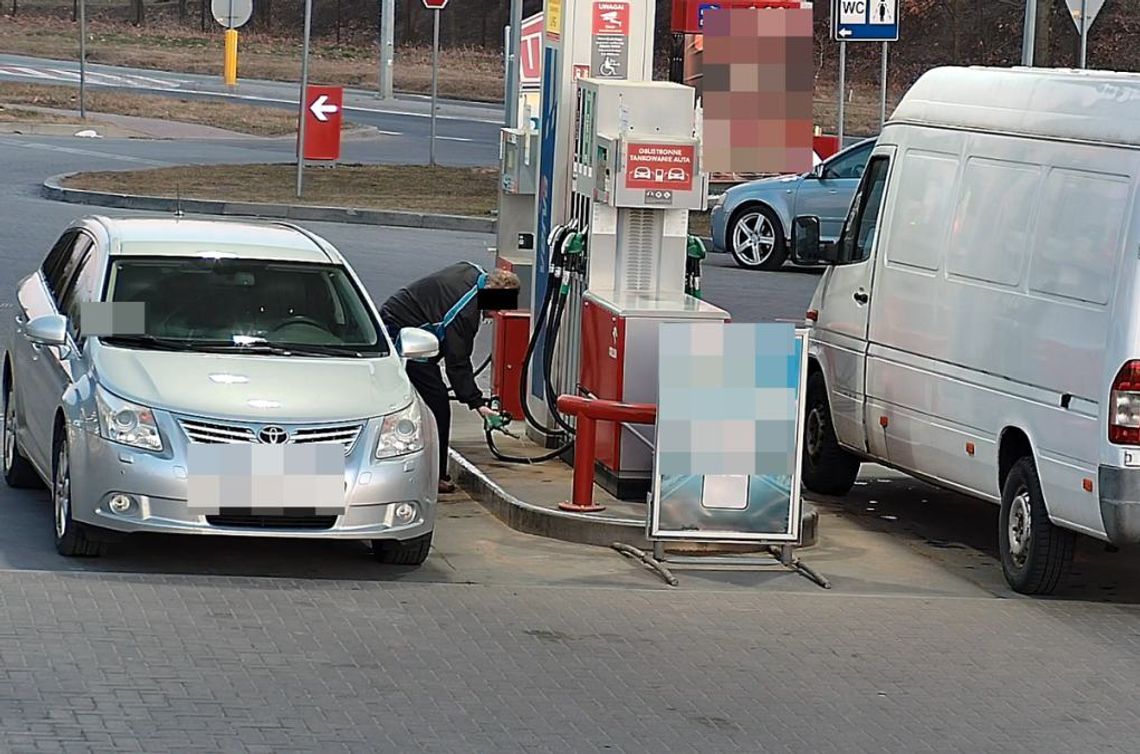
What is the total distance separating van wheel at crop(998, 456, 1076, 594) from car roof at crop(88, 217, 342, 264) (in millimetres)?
3401

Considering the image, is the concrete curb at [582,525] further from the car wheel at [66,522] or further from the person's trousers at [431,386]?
the car wheel at [66,522]

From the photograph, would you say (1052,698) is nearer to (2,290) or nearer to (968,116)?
(968,116)

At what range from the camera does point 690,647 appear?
8.43m

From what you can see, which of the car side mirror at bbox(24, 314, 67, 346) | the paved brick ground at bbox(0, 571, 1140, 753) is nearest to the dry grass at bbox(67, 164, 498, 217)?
the car side mirror at bbox(24, 314, 67, 346)

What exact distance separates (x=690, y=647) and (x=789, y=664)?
0.42 metres

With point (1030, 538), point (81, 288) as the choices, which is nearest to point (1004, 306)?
point (1030, 538)

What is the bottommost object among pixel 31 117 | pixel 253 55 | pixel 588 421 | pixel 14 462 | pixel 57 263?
pixel 14 462

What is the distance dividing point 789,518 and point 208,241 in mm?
3087

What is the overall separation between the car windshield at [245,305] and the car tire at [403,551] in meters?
0.92

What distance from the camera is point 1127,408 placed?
8969mm

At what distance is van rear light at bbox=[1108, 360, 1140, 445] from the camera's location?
895cm

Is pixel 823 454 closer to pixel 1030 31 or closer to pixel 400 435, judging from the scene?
pixel 400 435

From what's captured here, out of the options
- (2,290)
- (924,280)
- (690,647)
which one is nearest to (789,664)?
(690,647)

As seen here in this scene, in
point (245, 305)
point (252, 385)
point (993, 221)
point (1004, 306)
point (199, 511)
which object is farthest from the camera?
point (993, 221)
